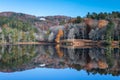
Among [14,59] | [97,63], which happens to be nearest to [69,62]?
[97,63]

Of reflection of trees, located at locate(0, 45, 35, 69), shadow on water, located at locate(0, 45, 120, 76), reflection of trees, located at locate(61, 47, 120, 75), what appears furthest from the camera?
reflection of trees, located at locate(0, 45, 35, 69)

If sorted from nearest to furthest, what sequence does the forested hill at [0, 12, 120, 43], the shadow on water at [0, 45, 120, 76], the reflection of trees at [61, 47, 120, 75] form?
the reflection of trees at [61, 47, 120, 75] → the shadow on water at [0, 45, 120, 76] → the forested hill at [0, 12, 120, 43]

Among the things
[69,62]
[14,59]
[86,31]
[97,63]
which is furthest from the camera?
[86,31]

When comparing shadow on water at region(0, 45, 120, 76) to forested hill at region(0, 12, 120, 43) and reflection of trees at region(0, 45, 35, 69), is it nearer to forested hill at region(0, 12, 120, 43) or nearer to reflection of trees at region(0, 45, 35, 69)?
reflection of trees at region(0, 45, 35, 69)

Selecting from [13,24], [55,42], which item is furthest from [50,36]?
[13,24]

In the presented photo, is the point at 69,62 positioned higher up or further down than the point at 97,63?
further down

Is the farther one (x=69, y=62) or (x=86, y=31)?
(x=86, y=31)

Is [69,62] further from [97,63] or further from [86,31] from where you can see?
[86,31]

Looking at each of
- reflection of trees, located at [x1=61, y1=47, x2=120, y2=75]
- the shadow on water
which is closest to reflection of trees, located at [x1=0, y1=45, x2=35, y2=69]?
the shadow on water

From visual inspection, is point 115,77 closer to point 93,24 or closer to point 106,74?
point 106,74

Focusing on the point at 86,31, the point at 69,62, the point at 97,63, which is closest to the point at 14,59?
the point at 69,62

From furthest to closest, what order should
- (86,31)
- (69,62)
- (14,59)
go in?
(86,31) → (14,59) → (69,62)

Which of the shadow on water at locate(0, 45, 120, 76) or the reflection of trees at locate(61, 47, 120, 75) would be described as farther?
the shadow on water at locate(0, 45, 120, 76)

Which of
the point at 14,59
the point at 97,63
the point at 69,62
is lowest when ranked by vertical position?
the point at 14,59
